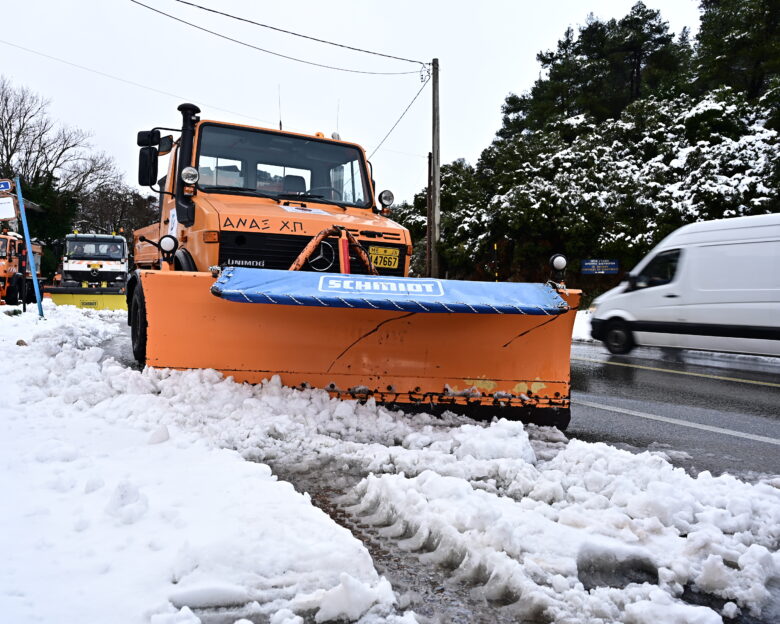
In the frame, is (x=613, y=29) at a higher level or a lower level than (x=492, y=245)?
higher

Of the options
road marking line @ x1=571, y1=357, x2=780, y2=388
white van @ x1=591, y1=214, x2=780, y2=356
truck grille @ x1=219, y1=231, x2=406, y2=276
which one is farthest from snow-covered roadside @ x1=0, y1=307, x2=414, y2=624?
white van @ x1=591, y1=214, x2=780, y2=356

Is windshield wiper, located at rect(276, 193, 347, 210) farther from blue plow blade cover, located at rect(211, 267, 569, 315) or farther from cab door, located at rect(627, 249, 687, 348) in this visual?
cab door, located at rect(627, 249, 687, 348)

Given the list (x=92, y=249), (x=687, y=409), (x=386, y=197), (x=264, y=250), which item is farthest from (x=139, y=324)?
(x=92, y=249)

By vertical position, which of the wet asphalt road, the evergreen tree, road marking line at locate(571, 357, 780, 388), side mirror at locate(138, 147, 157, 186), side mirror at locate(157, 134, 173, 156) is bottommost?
road marking line at locate(571, 357, 780, 388)

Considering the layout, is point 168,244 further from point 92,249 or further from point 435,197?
point 92,249

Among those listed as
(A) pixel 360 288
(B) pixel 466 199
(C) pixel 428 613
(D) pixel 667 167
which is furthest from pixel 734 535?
(B) pixel 466 199

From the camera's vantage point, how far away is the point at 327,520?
8.57ft

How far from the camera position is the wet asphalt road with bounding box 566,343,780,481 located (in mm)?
4172

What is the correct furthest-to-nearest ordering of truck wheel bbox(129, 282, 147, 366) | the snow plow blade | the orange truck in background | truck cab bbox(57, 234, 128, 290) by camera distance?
truck cab bbox(57, 234, 128, 290) → the orange truck in background → truck wheel bbox(129, 282, 147, 366) → the snow plow blade

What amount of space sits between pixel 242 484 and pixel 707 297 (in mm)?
7966

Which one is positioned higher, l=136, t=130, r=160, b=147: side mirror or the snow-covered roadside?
l=136, t=130, r=160, b=147: side mirror

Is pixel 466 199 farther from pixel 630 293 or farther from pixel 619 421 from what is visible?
pixel 619 421

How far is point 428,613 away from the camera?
2.06 m

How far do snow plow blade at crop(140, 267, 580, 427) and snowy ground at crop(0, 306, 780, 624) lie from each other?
45 centimetres
